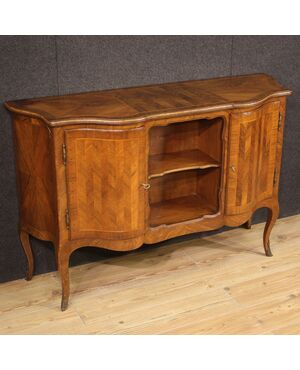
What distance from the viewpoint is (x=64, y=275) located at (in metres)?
2.09

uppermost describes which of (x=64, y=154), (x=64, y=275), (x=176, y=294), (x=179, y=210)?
(x=64, y=154)

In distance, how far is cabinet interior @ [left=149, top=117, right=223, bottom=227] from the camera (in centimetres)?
217

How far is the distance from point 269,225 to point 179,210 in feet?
1.25

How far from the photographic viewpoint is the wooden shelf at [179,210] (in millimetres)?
2188

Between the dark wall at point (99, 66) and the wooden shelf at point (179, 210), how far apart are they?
304 mm

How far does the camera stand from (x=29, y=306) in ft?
7.08

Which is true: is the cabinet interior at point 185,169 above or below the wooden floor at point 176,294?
above

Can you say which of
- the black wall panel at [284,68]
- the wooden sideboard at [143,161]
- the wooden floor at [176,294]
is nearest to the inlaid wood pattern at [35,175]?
the wooden sideboard at [143,161]

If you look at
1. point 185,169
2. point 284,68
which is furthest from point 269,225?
point 284,68

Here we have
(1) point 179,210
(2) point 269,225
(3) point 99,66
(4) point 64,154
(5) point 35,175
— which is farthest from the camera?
(2) point 269,225

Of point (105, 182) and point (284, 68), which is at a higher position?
point (284, 68)

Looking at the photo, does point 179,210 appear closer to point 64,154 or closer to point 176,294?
point 176,294

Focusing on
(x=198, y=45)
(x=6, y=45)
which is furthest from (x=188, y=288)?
(x=6, y=45)

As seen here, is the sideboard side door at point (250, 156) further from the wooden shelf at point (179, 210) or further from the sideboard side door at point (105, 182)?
the sideboard side door at point (105, 182)
